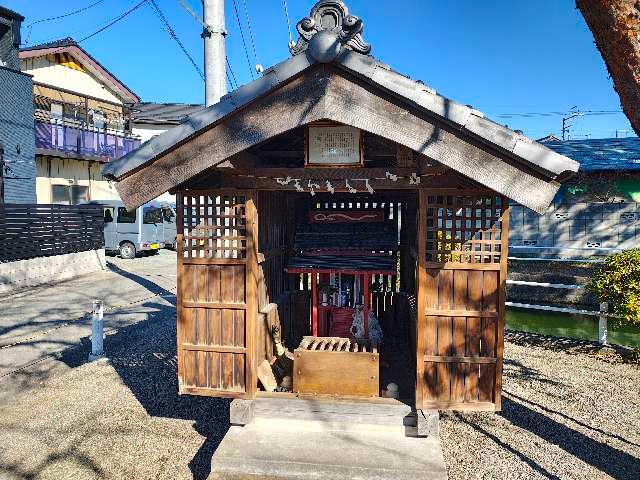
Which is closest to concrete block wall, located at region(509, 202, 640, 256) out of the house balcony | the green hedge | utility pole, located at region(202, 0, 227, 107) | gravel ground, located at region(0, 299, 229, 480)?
the green hedge

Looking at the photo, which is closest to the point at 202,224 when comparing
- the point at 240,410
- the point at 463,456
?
the point at 240,410

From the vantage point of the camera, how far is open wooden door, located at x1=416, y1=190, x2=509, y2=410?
16.8ft

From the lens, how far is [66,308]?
13188 millimetres

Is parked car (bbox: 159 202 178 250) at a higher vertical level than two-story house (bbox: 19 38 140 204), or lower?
lower

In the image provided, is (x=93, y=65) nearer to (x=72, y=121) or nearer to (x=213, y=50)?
(x=72, y=121)

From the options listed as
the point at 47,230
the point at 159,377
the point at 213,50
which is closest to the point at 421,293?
the point at 159,377

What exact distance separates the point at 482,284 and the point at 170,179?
3721 mm

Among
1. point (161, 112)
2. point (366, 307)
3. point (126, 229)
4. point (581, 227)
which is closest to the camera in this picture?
point (366, 307)

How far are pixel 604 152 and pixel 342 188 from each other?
1764 centimetres

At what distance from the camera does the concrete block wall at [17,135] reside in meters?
18.9

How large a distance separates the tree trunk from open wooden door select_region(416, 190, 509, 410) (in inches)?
62.5

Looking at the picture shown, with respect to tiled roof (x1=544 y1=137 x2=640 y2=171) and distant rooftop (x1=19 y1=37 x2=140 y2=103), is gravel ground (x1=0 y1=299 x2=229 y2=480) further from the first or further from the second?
distant rooftop (x1=19 y1=37 x2=140 y2=103)

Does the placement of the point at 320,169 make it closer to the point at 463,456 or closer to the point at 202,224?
the point at 202,224

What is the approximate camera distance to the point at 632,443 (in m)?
5.73
